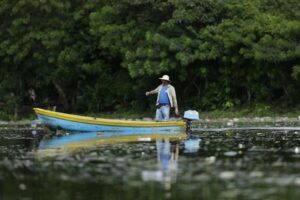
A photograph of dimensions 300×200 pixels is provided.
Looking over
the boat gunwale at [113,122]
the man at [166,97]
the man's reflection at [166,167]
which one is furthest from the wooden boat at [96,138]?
the man's reflection at [166,167]

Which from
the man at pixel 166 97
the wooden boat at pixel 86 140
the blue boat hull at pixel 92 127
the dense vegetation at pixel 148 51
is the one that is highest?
the dense vegetation at pixel 148 51

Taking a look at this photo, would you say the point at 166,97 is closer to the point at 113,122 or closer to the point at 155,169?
the point at 113,122

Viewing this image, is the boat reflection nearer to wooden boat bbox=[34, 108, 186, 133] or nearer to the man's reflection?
the man's reflection

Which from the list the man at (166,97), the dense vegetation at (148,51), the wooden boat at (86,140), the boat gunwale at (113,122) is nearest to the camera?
the wooden boat at (86,140)

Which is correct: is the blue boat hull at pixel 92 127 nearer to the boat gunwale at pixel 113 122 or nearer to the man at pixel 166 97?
the boat gunwale at pixel 113 122

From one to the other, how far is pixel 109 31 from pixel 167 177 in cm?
2537

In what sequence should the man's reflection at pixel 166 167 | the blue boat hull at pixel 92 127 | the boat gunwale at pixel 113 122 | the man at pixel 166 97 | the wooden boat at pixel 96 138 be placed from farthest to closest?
the man at pixel 166 97, the blue boat hull at pixel 92 127, the boat gunwale at pixel 113 122, the wooden boat at pixel 96 138, the man's reflection at pixel 166 167

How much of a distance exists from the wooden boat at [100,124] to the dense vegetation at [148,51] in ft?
32.7

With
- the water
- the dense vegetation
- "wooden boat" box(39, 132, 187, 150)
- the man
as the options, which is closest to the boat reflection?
the water

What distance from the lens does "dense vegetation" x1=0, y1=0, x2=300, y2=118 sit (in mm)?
34656

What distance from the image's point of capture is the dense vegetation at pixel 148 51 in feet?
114

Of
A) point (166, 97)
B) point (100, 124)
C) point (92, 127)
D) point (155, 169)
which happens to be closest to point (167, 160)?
point (155, 169)

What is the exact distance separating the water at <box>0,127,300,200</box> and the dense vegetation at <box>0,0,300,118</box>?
14149 millimetres

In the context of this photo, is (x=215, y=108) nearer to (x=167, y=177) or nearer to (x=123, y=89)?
(x=123, y=89)
